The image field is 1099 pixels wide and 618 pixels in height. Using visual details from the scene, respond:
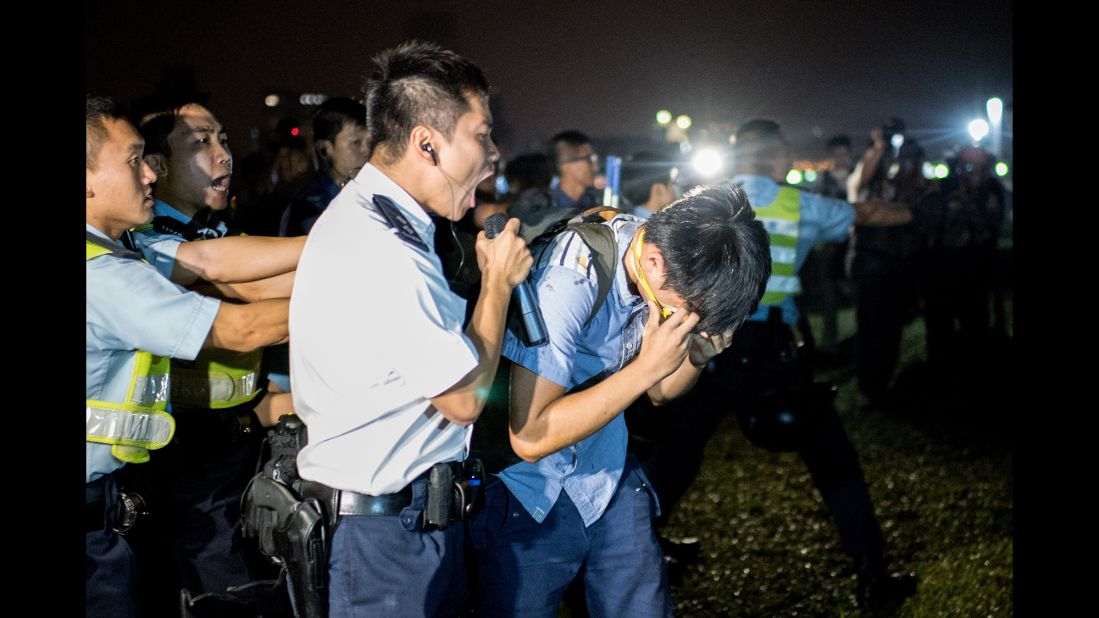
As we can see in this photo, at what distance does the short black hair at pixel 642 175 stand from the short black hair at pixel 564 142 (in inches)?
14.4

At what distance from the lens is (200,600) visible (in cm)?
220

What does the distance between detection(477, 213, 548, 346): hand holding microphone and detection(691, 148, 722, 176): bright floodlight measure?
3.00 meters

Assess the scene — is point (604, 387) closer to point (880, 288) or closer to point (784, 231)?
point (784, 231)

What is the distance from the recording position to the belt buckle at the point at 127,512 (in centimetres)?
226

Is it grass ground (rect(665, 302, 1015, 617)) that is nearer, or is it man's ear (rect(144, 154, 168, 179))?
man's ear (rect(144, 154, 168, 179))

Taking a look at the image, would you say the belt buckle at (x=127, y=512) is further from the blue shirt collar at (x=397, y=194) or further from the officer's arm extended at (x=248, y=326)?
the blue shirt collar at (x=397, y=194)

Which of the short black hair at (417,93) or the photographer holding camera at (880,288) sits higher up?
the short black hair at (417,93)

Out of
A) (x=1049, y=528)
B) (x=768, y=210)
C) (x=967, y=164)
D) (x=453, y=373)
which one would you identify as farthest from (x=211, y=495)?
(x=967, y=164)

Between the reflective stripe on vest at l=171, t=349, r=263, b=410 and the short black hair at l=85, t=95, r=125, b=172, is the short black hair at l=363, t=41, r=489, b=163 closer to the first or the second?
the short black hair at l=85, t=95, r=125, b=172

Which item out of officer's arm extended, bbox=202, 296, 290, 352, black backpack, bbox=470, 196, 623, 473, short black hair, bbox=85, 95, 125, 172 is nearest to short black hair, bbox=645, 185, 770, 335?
black backpack, bbox=470, 196, 623, 473

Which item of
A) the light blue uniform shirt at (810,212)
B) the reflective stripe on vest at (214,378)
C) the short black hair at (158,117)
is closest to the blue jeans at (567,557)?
the reflective stripe on vest at (214,378)

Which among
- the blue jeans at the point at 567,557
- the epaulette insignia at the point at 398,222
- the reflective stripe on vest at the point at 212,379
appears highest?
the epaulette insignia at the point at 398,222

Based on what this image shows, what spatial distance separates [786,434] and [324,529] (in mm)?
2470

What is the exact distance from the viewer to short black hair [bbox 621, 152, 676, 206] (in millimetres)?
4969
